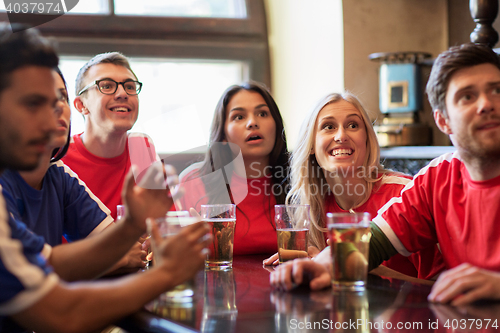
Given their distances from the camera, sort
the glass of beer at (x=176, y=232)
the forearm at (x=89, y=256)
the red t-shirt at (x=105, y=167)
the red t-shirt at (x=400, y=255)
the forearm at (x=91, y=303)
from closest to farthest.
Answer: the forearm at (x=91, y=303) < the glass of beer at (x=176, y=232) < the forearm at (x=89, y=256) < the red t-shirt at (x=400, y=255) < the red t-shirt at (x=105, y=167)

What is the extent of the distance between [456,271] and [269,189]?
1318mm

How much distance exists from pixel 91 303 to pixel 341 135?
1.34m

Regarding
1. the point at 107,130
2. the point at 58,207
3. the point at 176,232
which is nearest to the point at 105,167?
the point at 107,130

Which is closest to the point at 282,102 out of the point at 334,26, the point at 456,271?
the point at 334,26

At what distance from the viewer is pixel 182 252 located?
33.2 inches

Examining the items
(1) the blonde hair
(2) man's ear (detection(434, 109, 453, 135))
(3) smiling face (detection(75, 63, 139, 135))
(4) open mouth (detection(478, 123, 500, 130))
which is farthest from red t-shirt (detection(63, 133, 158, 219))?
(4) open mouth (detection(478, 123, 500, 130))

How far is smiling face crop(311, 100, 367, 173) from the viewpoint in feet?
6.30

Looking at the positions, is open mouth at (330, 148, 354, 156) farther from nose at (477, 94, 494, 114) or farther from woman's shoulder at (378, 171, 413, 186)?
nose at (477, 94, 494, 114)

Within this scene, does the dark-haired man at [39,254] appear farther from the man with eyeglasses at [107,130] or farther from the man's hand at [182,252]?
the man with eyeglasses at [107,130]

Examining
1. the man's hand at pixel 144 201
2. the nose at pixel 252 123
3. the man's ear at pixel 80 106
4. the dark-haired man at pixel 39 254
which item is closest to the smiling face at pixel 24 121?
the dark-haired man at pixel 39 254

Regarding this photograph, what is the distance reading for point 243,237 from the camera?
75.8 inches

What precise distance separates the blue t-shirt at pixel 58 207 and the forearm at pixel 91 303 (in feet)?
1.92

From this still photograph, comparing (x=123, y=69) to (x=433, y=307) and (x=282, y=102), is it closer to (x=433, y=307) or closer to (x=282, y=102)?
(x=433, y=307)

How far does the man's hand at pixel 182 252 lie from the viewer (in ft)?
2.76
